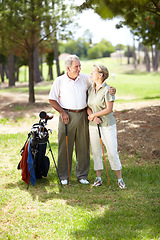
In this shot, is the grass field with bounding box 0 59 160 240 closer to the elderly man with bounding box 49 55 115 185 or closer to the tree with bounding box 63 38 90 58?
the elderly man with bounding box 49 55 115 185

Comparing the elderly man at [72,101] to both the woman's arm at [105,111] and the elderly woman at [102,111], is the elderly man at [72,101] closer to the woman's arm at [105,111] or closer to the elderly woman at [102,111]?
the elderly woman at [102,111]

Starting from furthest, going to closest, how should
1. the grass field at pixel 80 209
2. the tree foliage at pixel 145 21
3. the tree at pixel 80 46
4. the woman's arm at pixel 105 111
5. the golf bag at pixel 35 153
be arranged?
the tree at pixel 80 46 → the tree foliage at pixel 145 21 → the golf bag at pixel 35 153 → the woman's arm at pixel 105 111 → the grass field at pixel 80 209

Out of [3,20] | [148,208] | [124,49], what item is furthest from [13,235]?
[124,49]

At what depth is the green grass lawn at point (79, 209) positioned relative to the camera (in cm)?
378

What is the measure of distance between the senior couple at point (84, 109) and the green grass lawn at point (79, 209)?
14.5 inches

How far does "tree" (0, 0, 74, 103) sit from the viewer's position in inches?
555

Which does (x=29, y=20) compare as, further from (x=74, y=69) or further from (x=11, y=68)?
(x=11, y=68)

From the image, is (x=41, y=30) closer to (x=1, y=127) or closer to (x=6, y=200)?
(x=1, y=127)

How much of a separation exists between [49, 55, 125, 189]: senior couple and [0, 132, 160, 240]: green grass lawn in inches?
14.5

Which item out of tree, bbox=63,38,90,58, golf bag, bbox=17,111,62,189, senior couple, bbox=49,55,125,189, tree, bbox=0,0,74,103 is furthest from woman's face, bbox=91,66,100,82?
tree, bbox=63,38,90,58

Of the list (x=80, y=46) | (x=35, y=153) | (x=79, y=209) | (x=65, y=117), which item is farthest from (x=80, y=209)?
(x=80, y=46)

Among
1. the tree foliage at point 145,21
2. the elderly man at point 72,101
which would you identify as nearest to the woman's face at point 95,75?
the elderly man at point 72,101

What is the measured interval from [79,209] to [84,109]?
154 centimetres

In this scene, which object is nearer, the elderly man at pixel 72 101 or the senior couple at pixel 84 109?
the senior couple at pixel 84 109
